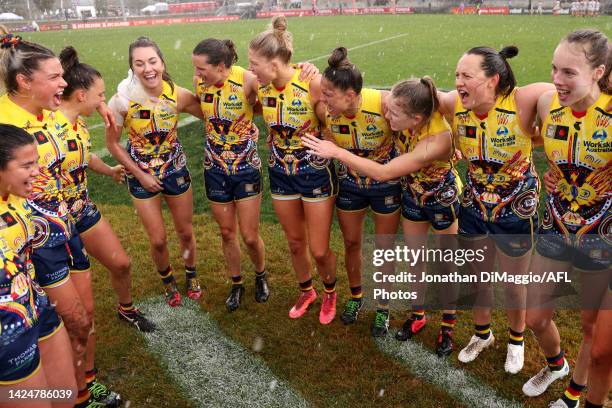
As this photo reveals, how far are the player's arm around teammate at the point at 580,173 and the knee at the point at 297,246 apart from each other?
199 centimetres

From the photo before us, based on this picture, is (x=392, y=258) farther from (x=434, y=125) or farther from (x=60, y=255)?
(x=60, y=255)

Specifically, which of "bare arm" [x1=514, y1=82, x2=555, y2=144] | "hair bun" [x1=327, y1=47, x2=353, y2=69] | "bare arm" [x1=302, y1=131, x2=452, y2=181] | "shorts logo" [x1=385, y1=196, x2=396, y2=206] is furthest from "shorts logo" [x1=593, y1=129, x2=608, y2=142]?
"hair bun" [x1=327, y1=47, x2=353, y2=69]

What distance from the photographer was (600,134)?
9.66 feet

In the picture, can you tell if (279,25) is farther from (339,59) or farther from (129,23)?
(129,23)

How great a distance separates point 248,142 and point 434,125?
1.72 metres

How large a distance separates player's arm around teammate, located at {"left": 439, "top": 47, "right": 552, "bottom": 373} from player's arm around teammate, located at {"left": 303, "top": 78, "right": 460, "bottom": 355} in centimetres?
13

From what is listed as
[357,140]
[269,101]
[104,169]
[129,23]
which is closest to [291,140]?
[269,101]

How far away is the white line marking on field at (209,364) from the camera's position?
12.5ft

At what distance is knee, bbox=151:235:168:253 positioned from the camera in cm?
483

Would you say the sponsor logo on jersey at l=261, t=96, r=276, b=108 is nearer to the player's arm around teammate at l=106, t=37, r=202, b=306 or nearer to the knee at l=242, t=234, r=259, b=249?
the player's arm around teammate at l=106, t=37, r=202, b=306

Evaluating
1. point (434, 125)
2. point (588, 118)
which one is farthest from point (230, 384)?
point (588, 118)

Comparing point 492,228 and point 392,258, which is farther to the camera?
point 392,258

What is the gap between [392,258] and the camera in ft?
14.9

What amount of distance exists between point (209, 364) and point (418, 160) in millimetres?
2287
